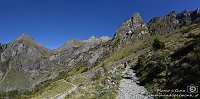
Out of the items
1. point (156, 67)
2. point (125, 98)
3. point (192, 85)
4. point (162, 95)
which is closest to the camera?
point (192, 85)

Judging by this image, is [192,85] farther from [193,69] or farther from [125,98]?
[125,98]

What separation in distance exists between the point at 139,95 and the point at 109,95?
306 centimetres

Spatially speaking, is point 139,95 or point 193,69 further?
point 139,95

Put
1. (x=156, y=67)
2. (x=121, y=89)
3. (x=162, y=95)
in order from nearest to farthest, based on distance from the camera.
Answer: (x=162, y=95) → (x=121, y=89) → (x=156, y=67)

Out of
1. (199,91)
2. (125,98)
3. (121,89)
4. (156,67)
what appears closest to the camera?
(199,91)

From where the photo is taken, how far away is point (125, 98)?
78.6 feet

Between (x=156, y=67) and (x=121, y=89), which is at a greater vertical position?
(x=156, y=67)

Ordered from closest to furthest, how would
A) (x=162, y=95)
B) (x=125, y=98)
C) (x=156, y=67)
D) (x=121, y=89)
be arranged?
(x=162, y=95)
(x=125, y=98)
(x=121, y=89)
(x=156, y=67)

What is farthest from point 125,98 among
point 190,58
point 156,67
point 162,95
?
point 156,67

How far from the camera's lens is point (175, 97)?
19.7m

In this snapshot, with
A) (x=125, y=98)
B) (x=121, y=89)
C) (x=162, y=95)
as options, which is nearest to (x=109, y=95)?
(x=125, y=98)

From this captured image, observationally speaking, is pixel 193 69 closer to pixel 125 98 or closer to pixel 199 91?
pixel 199 91

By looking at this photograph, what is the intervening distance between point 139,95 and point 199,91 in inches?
275

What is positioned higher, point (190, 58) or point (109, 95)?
point (190, 58)
